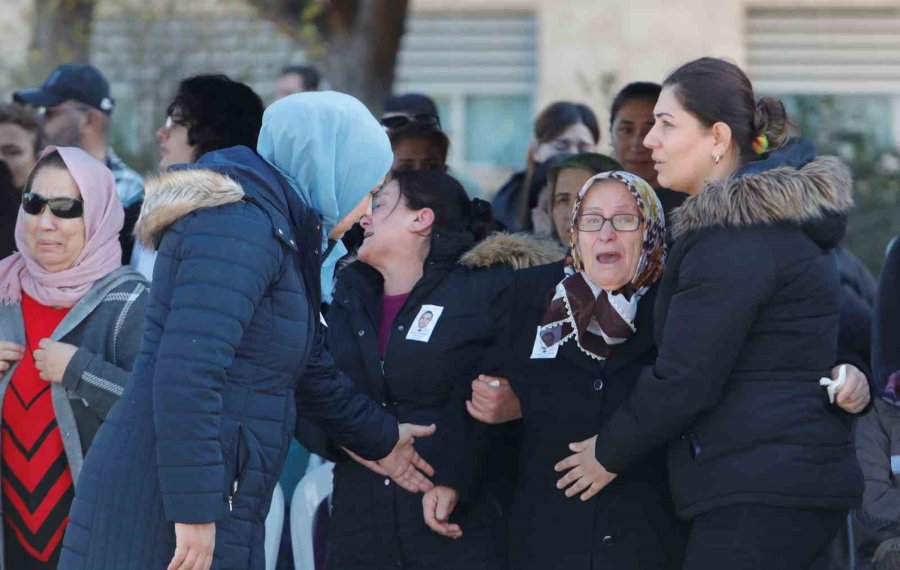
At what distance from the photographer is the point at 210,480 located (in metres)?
3.54

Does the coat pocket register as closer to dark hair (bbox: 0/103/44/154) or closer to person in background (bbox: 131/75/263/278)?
person in background (bbox: 131/75/263/278)

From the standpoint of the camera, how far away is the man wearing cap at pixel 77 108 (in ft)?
23.6

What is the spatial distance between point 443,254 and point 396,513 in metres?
0.88

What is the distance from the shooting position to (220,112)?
5.21m

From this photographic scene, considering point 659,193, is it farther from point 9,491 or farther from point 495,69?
point 495,69

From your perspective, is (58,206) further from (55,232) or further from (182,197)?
(182,197)

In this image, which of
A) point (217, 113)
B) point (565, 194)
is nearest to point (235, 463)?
point (217, 113)

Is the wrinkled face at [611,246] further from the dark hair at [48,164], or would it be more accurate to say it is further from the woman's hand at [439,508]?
the dark hair at [48,164]

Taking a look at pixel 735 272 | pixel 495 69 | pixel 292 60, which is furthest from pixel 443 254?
pixel 495 69

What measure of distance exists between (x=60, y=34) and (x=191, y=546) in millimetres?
8831

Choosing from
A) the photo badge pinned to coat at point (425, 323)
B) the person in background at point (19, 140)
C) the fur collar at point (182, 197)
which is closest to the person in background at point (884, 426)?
the photo badge pinned to coat at point (425, 323)

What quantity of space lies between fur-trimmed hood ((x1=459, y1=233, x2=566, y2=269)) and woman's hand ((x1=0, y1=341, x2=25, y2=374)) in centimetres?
148

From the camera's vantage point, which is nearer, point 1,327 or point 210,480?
point 210,480

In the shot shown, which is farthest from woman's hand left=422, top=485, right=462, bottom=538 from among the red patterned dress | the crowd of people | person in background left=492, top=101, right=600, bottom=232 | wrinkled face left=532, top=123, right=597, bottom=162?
wrinkled face left=532, top=123, right=597, bottom=162
